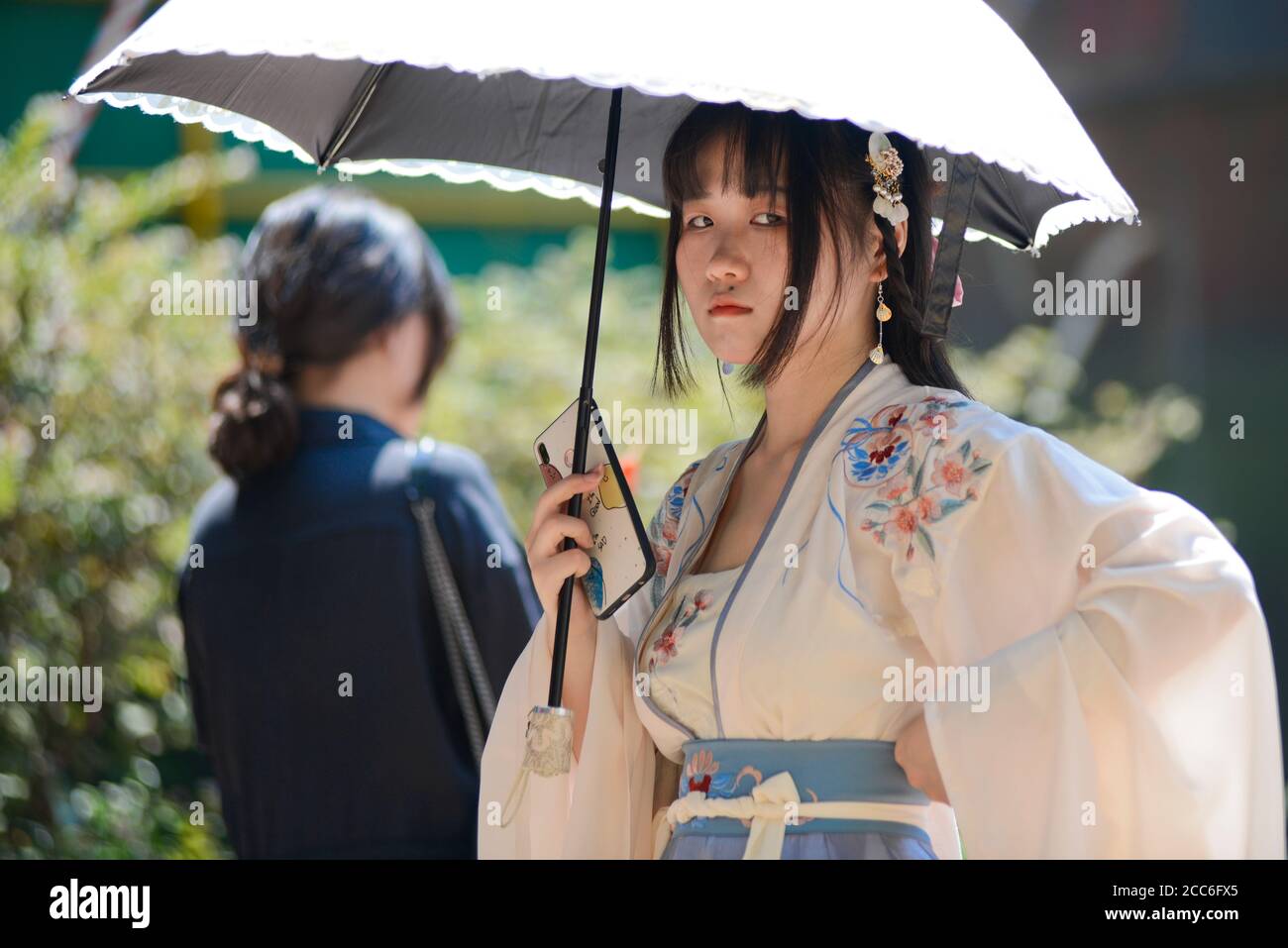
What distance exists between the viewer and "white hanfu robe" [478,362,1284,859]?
1776 mm

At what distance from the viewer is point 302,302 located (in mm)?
2949

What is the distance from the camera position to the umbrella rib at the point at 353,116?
8.45 ft

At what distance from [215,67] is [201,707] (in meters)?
1.26

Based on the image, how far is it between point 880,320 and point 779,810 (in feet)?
2.23

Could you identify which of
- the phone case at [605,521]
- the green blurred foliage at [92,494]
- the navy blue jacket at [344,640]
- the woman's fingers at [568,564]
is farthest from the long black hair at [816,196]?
the green blurred foliage at [92,494]

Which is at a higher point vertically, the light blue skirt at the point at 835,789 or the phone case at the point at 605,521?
the phone case at the point at 605,521

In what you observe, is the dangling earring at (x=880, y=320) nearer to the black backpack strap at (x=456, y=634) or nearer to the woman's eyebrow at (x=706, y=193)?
the woman's eyebrow at (x=706, y=193)

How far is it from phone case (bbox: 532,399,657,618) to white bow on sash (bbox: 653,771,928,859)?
31cm

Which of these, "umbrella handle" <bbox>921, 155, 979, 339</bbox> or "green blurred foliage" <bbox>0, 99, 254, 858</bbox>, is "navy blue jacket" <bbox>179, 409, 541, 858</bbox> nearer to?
"umbrella handle" <bbox>921, 155, 979, 339</bbox>

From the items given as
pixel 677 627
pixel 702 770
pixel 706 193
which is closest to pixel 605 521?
pixel 677 627

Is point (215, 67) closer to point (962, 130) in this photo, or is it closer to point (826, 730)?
point (962, 130)

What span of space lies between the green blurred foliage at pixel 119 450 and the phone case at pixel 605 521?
190 centimetres
